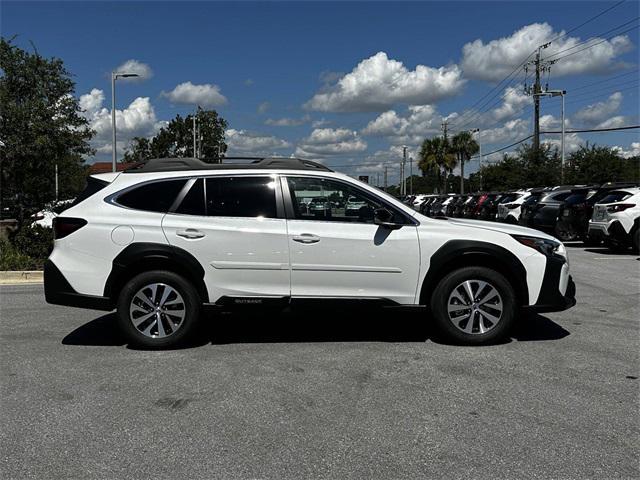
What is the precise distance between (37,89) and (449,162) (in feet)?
179

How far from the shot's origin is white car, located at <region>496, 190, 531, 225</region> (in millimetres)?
Answer: 19334

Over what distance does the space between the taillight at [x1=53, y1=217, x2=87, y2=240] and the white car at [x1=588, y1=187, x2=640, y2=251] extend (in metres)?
11.9

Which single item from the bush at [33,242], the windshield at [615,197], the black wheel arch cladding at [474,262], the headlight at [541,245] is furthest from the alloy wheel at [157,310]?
the windshield at [615,197]

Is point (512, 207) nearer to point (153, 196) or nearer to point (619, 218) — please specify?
point (619, 218)

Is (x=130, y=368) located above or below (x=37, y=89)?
below

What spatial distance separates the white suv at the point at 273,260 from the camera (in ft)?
17.9

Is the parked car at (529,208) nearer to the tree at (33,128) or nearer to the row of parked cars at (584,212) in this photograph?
the row of parked cars at (584,212)

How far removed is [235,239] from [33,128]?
27.6ft

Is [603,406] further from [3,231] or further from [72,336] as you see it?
[3,231]

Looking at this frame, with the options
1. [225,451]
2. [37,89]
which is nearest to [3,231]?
[37,89]

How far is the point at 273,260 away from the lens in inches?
215

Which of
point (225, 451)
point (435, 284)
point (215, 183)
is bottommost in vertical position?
point (225, 451)

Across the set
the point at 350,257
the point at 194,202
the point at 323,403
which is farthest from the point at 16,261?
the point at 323,403

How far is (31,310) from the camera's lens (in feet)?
24.7
